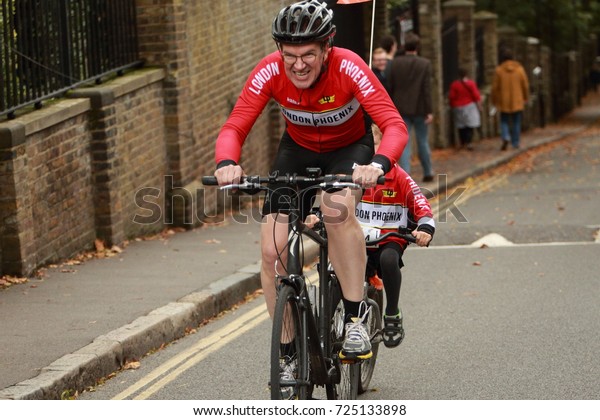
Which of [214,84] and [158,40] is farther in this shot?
[214,84]

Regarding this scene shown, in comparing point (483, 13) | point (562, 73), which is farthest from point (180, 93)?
point (562, 73)

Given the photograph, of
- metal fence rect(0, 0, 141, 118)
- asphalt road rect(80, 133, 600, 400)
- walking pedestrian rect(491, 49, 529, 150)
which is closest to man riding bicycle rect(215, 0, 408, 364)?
asphalt road rect(80, 133, 600, 400)

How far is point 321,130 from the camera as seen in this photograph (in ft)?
19.6

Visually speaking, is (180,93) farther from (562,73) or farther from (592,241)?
(562,73)

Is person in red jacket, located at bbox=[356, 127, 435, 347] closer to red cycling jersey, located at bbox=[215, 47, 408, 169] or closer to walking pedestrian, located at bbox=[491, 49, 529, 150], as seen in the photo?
red cycling jersey, located at bbox=[215, 47, 408, 169]

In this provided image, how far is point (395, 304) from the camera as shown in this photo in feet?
22.6

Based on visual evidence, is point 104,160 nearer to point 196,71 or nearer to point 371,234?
point 196,71

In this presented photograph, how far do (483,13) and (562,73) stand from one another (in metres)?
17.9

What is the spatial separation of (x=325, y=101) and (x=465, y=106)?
20377mm

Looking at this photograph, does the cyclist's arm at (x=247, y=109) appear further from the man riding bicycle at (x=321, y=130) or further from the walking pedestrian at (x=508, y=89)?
the walking pedestrian at (x=508, y=89)

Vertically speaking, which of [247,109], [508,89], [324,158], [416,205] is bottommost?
[508,89]

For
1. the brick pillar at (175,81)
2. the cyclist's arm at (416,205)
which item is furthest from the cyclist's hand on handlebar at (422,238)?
the brick pillar at (175,81)

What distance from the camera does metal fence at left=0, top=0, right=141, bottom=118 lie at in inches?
397

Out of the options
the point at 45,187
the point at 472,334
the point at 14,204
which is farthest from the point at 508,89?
the point at 472,334
